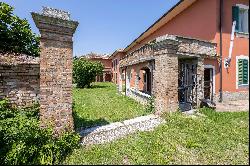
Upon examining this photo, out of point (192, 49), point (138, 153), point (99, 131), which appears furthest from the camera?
point (192, 49)

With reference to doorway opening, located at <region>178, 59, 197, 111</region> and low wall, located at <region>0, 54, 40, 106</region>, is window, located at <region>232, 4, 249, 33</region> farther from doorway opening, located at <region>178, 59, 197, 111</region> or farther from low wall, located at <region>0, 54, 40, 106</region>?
low wall, located at <region>0, 54, 40, 106</region>

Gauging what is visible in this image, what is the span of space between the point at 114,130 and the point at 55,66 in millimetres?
2589

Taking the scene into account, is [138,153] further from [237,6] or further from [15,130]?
[237,6]

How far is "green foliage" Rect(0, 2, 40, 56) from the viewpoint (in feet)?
24.1

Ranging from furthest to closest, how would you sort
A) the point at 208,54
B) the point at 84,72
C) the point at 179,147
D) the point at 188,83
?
1. the point at 84,72
2. the point at 208,54
3. the point at 188,83
4. the point at 179,147

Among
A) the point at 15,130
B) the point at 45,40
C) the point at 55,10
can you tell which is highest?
the point at 55,10

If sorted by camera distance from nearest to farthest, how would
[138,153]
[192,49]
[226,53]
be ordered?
[138,153] → [192,49] → [226,53]

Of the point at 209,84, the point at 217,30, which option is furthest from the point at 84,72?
the point at 217,30

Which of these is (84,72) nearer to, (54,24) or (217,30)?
(217,30)

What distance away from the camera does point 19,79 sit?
5457 mm

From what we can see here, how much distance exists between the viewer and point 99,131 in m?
6.02

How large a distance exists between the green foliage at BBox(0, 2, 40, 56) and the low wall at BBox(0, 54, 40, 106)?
5.77 ft

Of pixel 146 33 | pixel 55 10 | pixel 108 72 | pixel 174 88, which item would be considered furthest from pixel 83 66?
pixel 55 10

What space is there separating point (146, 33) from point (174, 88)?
13.2 m
